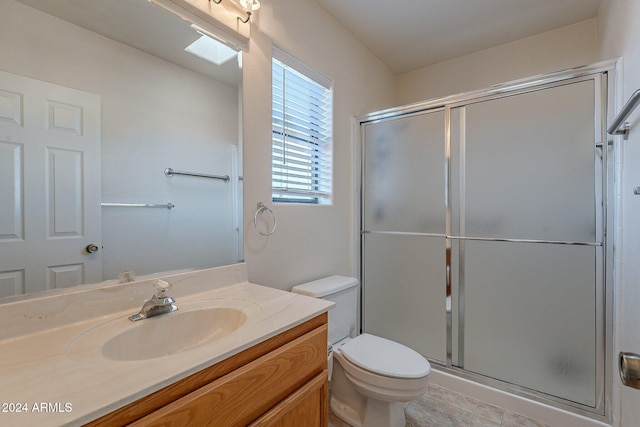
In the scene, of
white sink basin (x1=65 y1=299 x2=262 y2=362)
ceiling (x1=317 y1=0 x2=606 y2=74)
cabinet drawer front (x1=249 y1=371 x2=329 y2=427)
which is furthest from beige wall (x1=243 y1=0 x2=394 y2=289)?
cabinet drawer front (x1=249 y1=371 x2=329 y2=427)

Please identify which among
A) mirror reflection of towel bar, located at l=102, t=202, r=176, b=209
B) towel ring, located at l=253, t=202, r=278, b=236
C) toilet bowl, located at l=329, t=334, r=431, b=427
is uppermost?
mirror reflection of towel bar, located at l=102, t=202, r=176, b=209

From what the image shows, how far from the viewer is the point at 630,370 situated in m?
0.64

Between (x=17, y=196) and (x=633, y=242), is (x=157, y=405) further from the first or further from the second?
(x=633, y=242)

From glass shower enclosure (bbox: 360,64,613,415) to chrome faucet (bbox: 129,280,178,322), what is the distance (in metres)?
1.61

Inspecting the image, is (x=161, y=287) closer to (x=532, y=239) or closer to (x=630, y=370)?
(x=630, y=370)

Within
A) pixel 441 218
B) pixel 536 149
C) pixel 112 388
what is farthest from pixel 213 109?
pixel 536 149

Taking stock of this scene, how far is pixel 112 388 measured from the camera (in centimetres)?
55

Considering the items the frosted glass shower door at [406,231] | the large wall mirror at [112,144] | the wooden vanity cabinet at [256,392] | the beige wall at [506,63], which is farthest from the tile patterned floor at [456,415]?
the beige wall at [506,63]

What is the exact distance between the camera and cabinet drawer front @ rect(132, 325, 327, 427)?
0.63 meters

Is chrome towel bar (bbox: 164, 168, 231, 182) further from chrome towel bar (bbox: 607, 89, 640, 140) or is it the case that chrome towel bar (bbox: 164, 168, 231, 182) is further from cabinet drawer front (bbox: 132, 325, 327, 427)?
chrome towel bar (bbox: 607, 89, 640, 140)

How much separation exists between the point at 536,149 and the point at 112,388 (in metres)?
2.13

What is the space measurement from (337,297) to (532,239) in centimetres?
121

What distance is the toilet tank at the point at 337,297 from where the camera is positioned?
1.62 meters

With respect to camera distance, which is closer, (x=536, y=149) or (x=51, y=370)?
(x=51, y=370)
